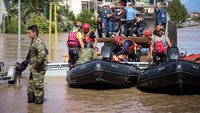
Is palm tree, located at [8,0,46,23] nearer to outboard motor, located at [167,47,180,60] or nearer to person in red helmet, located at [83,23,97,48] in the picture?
person in red helmet, located at [83,23,97,48]

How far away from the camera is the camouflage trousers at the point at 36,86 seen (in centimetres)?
1013

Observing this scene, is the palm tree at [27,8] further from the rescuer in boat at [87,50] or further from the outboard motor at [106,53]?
the outboard motor at [106,53]

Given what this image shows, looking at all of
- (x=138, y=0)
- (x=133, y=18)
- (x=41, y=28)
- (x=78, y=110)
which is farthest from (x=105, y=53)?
(x=41, y=28)

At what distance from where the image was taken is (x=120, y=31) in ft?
62.8

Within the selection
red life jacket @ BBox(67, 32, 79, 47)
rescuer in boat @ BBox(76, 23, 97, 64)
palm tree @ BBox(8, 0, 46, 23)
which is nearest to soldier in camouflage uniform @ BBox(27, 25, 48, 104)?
rescuer in boat @ BBox(76, 23, 97, 64)

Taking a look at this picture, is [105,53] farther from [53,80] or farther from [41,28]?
[41,28]

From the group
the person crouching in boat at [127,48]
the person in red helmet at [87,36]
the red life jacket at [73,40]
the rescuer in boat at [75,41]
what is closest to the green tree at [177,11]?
the person crouching in boat at [127,48]

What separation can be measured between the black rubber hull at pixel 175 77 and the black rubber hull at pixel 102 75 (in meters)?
0.75

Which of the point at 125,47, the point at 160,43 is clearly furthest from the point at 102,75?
the point at 125,47

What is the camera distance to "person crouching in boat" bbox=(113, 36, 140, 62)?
1453cm

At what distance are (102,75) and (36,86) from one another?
2.54 m

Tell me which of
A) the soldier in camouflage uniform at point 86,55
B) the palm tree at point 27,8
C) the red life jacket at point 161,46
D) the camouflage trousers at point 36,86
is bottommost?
the camouflage trousers at point 36,86

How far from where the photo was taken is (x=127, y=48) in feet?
47.8

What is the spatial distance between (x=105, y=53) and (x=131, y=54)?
1810mm
